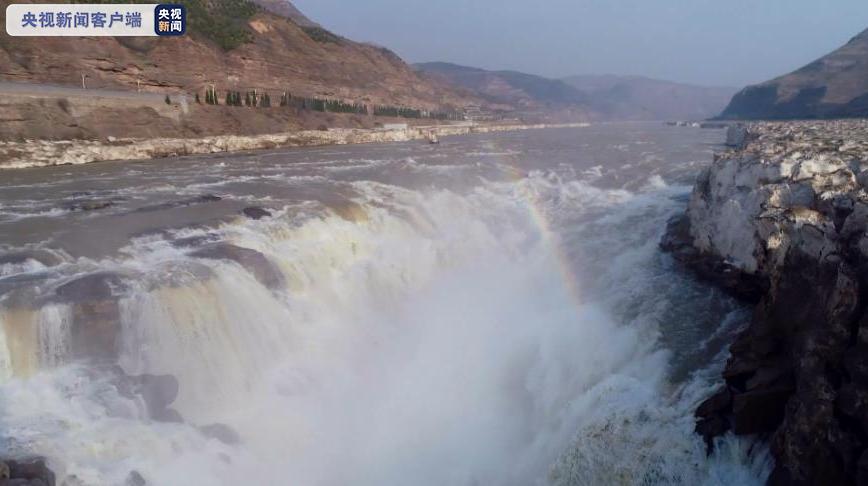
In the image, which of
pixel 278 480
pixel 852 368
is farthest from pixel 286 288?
pixel 852 368

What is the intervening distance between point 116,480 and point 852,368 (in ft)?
21.7

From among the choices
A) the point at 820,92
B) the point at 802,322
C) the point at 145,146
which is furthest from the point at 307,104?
the point at 820,92

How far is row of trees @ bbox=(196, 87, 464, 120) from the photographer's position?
35.2 metres

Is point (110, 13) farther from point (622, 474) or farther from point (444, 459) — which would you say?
point (622, 474)

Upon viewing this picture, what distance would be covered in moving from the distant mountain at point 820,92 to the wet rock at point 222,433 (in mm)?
52967

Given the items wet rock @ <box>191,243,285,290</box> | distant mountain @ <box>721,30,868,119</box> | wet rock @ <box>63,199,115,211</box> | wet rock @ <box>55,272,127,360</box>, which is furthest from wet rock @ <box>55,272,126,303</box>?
distant mountain @ <box>721,30,868,119</box>

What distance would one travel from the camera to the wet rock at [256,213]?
11859 millimetres

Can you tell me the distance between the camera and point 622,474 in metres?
5.60

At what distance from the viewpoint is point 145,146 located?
24906mm

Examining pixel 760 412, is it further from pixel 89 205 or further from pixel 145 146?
pixel 145 146

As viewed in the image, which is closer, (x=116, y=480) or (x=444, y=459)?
(x=116, y=480)

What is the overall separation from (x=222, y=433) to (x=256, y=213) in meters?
6.04

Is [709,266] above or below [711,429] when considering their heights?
above

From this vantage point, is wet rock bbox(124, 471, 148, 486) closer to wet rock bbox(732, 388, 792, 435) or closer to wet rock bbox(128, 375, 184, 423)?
wet rock bbox(128, 375, 184, 423)
